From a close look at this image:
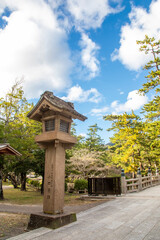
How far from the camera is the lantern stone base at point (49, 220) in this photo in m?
5.11

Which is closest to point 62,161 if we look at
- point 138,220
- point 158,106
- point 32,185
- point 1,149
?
point 138,220

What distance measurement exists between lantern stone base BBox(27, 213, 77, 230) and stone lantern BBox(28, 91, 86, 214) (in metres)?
0.24

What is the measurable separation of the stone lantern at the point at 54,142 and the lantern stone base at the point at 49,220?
0.80 ft

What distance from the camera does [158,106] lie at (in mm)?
16672

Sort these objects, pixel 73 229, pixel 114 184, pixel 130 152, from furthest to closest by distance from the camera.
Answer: pixel 130 152 < pixel 114 184 < pixel 73 229

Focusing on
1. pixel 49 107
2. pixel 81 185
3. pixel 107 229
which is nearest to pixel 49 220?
pixel 107 229

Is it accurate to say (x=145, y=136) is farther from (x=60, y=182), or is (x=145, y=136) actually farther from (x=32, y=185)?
(x=32, y=185)

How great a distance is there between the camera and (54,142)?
5.96 m

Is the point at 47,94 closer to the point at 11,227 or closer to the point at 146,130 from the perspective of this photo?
the point at 11,227

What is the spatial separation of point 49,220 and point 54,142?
239cm

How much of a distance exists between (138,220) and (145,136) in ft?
47.8

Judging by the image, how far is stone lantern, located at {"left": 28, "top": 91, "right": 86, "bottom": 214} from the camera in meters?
5.62

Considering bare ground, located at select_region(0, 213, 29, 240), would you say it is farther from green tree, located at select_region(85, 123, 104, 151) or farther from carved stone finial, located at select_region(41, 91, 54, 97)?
green tree, located at select_region(85, 123, 104, 151)

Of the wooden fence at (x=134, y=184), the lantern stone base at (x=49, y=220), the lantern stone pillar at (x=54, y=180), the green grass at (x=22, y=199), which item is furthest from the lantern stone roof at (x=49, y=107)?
the green grass at (x=22, y=199)
